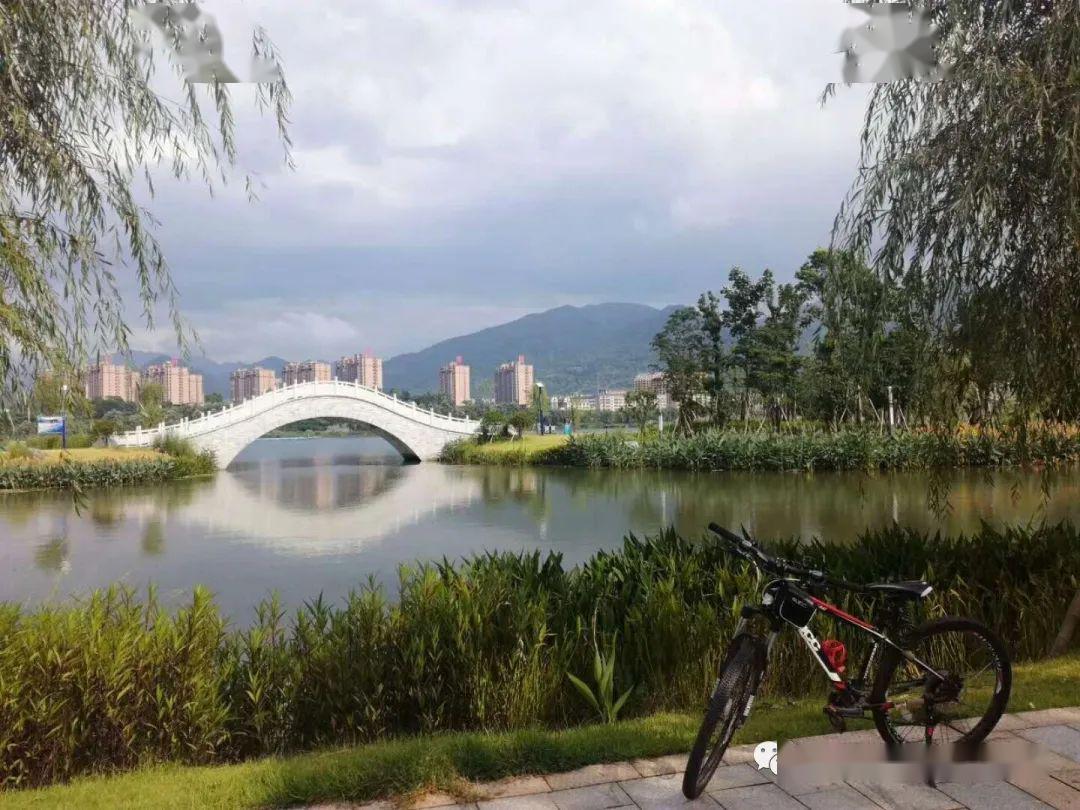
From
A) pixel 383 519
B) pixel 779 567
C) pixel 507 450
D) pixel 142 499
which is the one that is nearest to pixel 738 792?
pixel 779 567

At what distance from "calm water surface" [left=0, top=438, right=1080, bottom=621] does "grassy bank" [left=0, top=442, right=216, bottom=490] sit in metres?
0.96

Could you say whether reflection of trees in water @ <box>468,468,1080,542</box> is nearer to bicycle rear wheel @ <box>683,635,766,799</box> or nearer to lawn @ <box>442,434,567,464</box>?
lawn @ <box>442,434,567,464</box>

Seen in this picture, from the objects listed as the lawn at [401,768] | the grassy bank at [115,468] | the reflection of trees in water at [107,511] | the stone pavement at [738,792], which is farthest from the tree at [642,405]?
the stone pavement at [738,792]

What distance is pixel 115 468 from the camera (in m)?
20.0

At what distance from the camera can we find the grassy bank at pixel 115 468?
728 inches

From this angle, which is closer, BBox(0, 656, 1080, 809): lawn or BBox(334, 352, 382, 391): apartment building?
BBox(0, 656, 1080, 809): lawn

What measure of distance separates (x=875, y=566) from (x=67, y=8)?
4.14 metres

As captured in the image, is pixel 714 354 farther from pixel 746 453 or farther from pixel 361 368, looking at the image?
pixel 361 368

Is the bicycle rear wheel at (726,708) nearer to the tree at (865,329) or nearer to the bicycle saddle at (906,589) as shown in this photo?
the bicycle saddle at (906,589)

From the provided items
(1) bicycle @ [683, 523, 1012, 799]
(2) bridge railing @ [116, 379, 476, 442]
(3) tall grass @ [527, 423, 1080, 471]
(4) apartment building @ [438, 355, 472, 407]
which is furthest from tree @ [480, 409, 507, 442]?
(4) apartment building @ [438, 355, 472, 407]

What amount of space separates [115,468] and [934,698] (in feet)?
69.7

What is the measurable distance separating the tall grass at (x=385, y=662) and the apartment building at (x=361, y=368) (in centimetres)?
7193

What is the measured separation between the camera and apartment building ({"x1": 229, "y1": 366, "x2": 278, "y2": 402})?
2044 inches

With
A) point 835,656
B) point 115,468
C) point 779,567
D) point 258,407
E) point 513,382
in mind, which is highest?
point 513,382
